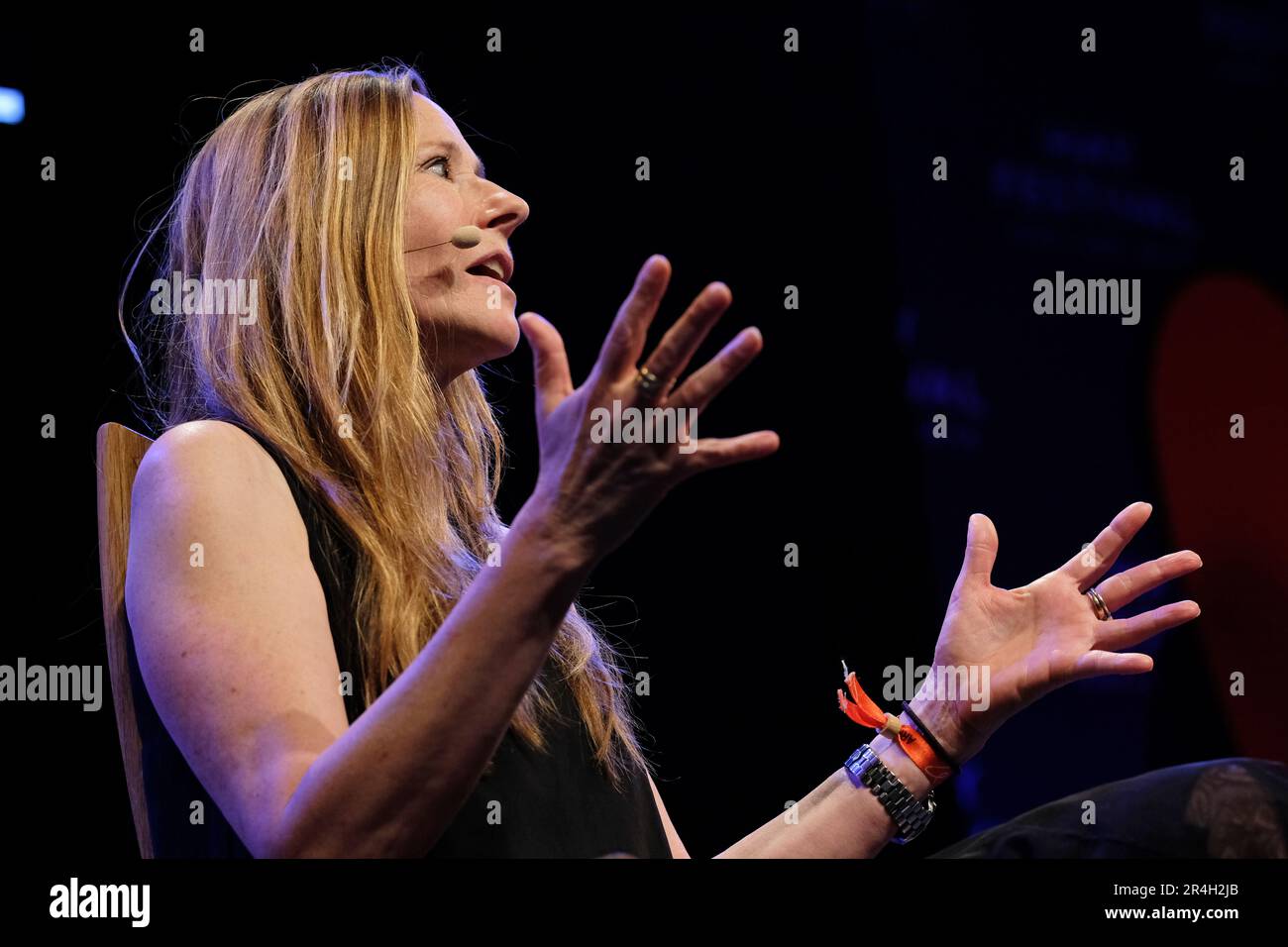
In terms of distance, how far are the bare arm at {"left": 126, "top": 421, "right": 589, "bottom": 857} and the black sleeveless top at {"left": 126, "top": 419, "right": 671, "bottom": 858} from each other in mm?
60

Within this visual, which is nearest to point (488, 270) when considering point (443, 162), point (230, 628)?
point (443, 162)

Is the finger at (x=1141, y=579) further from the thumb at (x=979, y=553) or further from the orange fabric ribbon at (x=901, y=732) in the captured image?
the orange fabric ribbon at (x=901, y=732)

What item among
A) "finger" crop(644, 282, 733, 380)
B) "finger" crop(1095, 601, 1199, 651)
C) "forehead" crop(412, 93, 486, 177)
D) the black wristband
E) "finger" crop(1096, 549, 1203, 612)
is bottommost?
the black wristband

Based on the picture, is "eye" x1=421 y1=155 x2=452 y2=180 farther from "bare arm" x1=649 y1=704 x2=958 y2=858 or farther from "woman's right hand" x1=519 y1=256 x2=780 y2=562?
"bare arm" x1=649 y1=704 x2=958 y2=858

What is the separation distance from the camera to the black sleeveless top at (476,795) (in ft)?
3.68

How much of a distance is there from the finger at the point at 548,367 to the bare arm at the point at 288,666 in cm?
9

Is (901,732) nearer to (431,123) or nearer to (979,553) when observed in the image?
(979,553)

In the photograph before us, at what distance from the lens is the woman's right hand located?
2.67ft

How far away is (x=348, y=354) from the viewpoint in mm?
1342

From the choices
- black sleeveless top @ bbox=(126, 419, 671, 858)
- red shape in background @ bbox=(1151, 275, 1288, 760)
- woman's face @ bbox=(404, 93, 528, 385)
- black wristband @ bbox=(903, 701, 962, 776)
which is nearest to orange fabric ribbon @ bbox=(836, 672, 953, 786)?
black wristband @ bbox=(903, 701, 962, 776)

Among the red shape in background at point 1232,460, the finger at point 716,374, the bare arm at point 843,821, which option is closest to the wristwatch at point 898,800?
the bare arm at point 843,821

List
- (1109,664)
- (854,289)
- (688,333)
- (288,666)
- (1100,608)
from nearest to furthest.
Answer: (688,333) → (288,666) → (1109,664) → (1100,608) → (854,289)

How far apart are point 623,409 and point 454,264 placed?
0.68 metres
